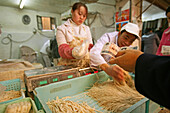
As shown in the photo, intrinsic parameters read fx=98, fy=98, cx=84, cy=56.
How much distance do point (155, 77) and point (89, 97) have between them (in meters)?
0.85

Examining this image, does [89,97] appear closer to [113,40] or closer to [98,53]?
[98,53]

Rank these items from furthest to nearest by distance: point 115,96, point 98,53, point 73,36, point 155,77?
point 73,36
point 98,53
point 115,96
point 155,77

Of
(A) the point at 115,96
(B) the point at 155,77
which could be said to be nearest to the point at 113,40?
(A) the point at 115,96

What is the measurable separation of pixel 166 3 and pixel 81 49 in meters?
5.27

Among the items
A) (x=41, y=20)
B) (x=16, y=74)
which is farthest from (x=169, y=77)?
(x=41, y=20)

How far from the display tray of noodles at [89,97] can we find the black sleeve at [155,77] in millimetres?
295

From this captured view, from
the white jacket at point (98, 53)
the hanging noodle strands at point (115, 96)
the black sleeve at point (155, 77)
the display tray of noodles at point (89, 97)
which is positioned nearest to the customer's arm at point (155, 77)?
the black sleeve at point (155, 77)

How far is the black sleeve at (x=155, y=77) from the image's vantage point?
411 millimetres

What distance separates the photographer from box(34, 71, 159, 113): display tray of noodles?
880mm

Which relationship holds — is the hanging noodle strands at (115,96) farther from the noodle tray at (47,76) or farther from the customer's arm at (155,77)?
the customer's arm at (155,77)

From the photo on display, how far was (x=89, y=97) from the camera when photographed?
3.77 feet

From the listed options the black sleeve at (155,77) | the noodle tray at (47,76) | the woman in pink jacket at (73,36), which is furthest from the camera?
the woman in pink jacket at (73,36)

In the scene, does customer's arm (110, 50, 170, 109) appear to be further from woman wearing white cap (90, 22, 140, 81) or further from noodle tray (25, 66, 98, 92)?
noodle tray (25, 66, 98, 92)

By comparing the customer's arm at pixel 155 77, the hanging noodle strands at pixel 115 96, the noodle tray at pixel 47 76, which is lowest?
the hanging noodle strands at pixel 115 96
